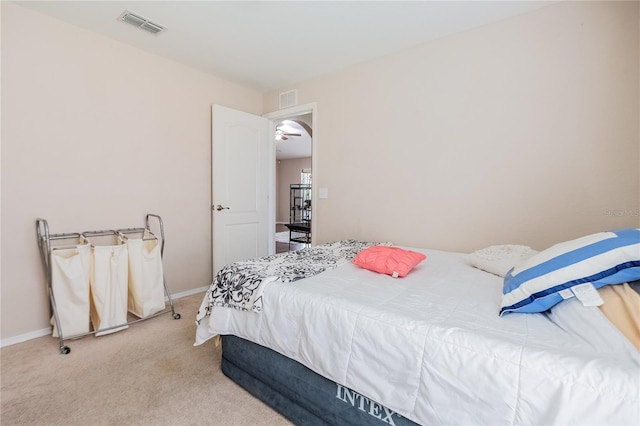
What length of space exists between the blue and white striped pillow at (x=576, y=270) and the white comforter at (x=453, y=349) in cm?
6

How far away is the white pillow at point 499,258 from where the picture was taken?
163cm

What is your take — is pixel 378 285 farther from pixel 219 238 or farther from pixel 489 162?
pixel 219 238

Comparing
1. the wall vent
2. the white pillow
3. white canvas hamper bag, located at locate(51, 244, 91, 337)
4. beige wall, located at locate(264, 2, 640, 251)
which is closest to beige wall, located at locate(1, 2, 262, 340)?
white canvas hamper bag, located at locate(51, 244, 91, 337)

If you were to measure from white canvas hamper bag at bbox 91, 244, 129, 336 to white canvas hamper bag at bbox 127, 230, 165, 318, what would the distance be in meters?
0.09

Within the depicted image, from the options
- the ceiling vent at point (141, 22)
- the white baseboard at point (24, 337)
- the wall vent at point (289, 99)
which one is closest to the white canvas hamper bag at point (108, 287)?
the white baseboard at point (24, 337)

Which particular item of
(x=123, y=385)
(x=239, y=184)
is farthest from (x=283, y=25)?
(x=123, y=385)

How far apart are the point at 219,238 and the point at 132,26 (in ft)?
6.83

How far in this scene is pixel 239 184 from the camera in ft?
11.6

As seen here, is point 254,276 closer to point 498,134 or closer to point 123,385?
point 123,385

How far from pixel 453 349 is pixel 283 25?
2.50 metres

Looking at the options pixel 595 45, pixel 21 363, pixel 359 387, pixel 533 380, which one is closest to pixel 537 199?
pixel 595 45

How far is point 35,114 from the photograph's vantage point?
7.36ft

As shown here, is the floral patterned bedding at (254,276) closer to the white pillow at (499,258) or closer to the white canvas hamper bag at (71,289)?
the white pillow at (499,258)

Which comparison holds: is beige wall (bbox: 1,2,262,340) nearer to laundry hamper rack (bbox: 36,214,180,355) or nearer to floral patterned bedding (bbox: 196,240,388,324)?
laundry hamper rack (bbox: 36,214,180,355)
